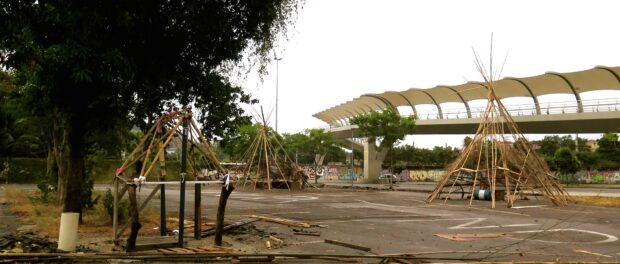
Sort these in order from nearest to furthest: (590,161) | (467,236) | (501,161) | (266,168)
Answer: (467,236) → (501,161) → (266,168) → (590,161)

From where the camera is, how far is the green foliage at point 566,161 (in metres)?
42.6

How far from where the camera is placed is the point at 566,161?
42.7 metres

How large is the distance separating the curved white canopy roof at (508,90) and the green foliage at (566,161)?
5822mm

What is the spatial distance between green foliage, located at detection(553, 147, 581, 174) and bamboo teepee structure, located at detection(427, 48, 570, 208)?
74.7ft

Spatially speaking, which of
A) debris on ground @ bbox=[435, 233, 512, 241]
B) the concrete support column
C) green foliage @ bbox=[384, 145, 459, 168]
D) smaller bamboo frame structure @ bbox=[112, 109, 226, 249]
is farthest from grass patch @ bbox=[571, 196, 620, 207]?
green foliage @ bbox=[384, 145, 459, 168]

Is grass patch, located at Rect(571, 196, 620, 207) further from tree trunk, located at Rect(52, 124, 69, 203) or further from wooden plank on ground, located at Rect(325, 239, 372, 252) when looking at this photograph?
tree trunk, located at Rect(52, 124, 69, 203)

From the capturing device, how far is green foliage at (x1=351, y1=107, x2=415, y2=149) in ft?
126

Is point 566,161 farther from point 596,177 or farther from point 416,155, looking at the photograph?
point 416,155

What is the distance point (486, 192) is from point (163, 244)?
16.3 m

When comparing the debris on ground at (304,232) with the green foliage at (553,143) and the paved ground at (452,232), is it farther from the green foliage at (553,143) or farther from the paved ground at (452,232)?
the green foliage at (553,143)

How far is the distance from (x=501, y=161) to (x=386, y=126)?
694 inches

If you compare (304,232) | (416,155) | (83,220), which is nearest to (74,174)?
(83,220)

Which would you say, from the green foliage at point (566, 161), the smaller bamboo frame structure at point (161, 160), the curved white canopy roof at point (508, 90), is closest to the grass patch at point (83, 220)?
the smaller bamboo frame structure at point (161, 160)

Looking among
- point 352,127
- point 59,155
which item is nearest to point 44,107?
point 59,155
